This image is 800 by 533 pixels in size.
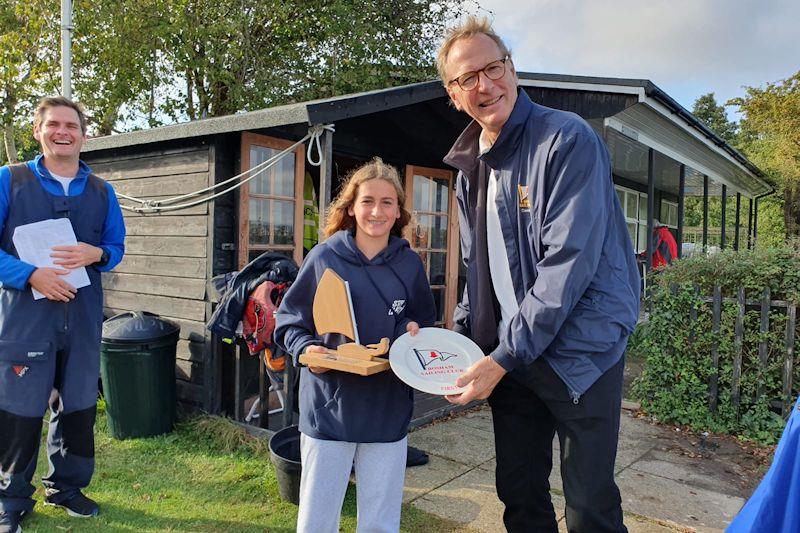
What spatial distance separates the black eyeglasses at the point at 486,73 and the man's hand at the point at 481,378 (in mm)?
837

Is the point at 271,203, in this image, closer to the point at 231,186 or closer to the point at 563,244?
the point at 231,186

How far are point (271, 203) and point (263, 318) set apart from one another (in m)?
1.32

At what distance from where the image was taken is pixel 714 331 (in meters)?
4.46

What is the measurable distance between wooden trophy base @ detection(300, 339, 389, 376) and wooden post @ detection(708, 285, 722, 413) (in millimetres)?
3599

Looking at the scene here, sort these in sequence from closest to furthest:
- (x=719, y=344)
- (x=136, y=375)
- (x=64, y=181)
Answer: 1. (x=64, y=181)
2. (x=136, y=375)
3. (x=719, y=344)

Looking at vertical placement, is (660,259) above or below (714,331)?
above

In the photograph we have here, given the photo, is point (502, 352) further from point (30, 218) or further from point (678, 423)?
point (678, 423)

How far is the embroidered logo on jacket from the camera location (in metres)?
1.65

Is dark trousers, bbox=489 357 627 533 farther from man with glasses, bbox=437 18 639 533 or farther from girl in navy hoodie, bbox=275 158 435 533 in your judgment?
girl in navy hoodie, bbox=275 158 435 533

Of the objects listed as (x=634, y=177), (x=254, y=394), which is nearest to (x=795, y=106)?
(x=634, y=177)

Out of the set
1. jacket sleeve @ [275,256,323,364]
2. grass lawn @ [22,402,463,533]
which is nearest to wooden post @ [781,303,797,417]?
grass lawn @ [22,402,463,533]

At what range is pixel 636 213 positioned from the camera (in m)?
12.5

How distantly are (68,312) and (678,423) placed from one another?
4537mm

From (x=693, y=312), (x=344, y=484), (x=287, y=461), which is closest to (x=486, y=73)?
(x=344, y=484)
